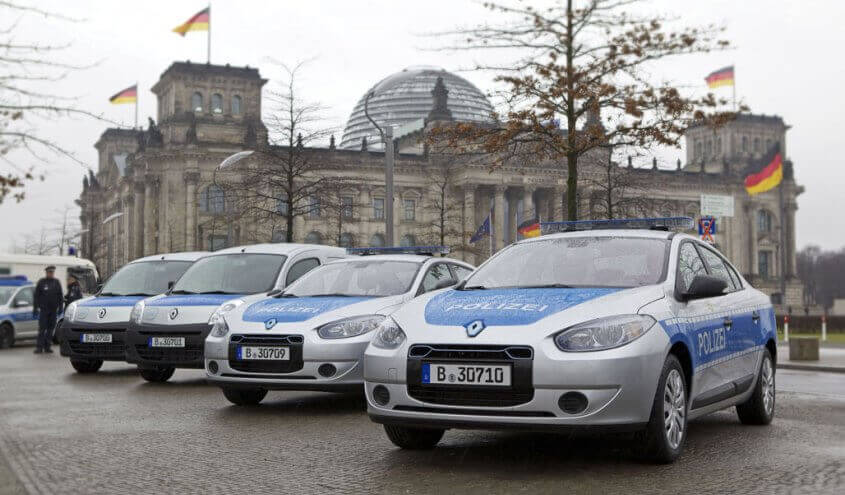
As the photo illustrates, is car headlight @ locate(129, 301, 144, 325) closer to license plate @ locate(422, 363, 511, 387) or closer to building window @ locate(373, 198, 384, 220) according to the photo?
license plate @ locate(422, 363, 511, 387)

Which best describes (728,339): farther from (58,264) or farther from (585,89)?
(58,264)

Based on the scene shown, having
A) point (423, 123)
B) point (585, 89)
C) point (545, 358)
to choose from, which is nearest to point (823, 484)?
point (545, 358)

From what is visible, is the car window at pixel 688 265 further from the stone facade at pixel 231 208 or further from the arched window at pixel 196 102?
the arched window at pixel 196 102

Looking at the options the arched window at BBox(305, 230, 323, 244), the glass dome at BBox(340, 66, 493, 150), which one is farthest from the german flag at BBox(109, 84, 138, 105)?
the glass dome at BBox(340, 66, 493, 150)

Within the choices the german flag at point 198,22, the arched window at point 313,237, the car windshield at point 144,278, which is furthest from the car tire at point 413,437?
the arched window at point 313,237

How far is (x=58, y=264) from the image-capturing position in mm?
38188

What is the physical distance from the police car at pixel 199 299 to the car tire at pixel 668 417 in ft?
22.9

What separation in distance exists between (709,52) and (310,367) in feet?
42.1

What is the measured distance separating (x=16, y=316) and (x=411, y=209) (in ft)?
242

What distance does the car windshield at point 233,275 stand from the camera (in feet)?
46.0

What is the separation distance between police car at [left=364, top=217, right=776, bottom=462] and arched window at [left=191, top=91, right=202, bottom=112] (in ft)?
293

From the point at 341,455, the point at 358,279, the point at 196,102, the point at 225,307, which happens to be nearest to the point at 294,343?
the point at 358,279

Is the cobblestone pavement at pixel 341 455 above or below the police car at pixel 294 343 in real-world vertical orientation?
below

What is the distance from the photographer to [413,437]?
7859mm
